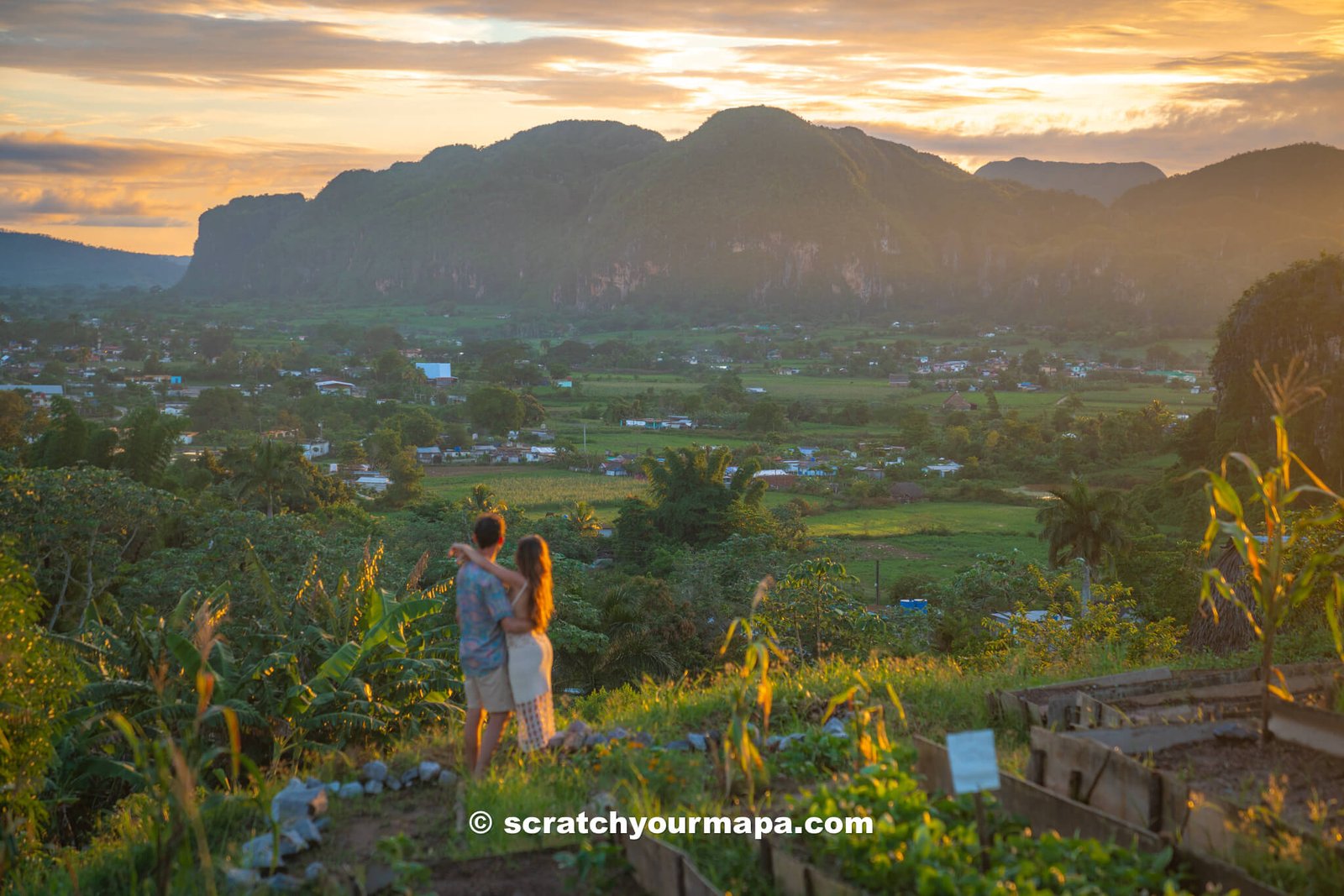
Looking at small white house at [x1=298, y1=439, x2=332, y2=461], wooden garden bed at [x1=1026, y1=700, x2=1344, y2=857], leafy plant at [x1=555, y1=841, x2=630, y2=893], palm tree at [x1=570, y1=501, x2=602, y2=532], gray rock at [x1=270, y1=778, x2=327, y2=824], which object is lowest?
small white house at [x1=298, y1=439, x2=332, y2=461]

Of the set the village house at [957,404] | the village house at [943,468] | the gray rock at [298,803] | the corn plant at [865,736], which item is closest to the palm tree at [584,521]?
the village house at [943,468]

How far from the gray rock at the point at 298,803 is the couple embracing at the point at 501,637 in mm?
760

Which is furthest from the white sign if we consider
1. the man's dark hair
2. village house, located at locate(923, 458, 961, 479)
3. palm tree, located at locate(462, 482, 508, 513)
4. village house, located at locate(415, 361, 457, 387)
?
village house, located at locate(415, 361, 457, 387)

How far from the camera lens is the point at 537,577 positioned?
5.35 meters

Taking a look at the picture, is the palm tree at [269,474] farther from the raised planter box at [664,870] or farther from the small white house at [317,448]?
the raised planter box at [664,870]

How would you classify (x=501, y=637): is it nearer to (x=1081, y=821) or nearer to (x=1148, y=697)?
(x=1081, y=821)

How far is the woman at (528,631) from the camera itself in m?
5.33

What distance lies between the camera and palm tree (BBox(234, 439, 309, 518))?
99.6 feet

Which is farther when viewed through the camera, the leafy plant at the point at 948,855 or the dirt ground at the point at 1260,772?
the dirt ground at the point at 1260,772

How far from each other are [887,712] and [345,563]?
523 inches

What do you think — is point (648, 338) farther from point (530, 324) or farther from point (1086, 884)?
point (1086, 884)

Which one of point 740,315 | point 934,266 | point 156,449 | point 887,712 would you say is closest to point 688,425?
point 156,449

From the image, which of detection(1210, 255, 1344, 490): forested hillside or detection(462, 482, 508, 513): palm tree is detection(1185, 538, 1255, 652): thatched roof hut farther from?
detection(1210, 255, 1344, 490): forested hillside

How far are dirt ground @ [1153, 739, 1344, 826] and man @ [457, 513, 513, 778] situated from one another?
3.11 m
